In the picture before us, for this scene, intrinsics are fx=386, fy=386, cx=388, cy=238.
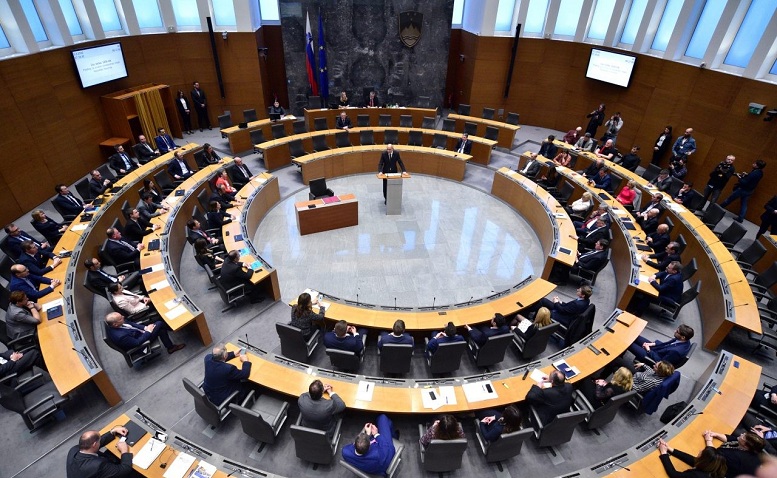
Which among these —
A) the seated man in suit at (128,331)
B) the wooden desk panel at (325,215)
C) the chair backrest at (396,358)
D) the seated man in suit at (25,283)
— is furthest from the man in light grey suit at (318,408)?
the wooden desk panel at (325,215)

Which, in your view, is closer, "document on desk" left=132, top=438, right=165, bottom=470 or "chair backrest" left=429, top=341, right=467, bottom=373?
"document on desk" left=132, top=438, right=165, bottom=470

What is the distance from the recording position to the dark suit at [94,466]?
12.9 feet

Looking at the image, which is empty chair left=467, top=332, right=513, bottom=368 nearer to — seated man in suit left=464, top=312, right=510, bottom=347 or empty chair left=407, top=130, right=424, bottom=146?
seated man in suit left=464, top=312, right=510, bottom=347

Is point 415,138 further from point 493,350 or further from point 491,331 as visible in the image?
point 493,350

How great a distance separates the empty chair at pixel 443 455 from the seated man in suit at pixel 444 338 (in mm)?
1305

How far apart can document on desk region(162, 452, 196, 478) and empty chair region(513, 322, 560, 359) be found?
5028 millimetres

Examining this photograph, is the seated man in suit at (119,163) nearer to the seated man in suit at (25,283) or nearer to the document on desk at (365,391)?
the seated man in suit at (25,283)

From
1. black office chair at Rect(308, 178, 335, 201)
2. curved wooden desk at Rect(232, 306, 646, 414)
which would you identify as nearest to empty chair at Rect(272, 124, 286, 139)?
black office chair at Rect(308, 178, 335, 201)

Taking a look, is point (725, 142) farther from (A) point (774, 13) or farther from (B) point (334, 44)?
(B) point (334, 44)

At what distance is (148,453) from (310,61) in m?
15.7

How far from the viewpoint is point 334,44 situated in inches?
672

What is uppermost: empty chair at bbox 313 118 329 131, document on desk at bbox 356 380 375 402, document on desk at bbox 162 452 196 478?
empty chair at bbox 313 118 329 131

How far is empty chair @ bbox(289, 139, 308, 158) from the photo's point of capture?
1354 cm

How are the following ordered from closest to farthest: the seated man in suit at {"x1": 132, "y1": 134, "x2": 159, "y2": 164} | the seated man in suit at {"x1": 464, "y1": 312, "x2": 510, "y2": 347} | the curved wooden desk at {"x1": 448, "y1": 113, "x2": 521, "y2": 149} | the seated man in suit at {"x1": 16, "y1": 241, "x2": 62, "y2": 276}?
the seated man in suit at {"x1": 464, "y1": 312, "x2": 510, "y2": 347}, the seated man in suit at {"x1": 16, "y1": 241, "x2": 62, "y2": 276}, the seated man in suit at {"x1": 132, "y1": 134, "x2": 159, "y2": 164}, the curved wooden desk at {"x1": 448, "y1": 113, "x2": 521, "y2": 149}
